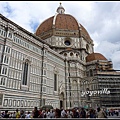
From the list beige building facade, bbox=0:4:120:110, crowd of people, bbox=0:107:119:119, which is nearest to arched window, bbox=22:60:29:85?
beige building facade, bbox=0:4:120:110

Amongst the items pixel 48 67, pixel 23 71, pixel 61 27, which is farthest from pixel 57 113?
pixel 61 27

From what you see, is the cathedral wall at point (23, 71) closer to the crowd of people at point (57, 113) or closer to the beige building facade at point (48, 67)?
the beige building facade at point (48, 67)

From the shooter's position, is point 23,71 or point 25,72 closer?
point 23,71

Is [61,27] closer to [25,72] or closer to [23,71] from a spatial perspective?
[25,72]

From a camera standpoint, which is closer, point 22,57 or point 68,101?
point 22,57

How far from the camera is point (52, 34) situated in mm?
47406

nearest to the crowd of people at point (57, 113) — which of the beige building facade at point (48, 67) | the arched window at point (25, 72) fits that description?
the beige building facade at point (48, 67)

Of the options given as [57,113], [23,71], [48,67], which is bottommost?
[57,113]

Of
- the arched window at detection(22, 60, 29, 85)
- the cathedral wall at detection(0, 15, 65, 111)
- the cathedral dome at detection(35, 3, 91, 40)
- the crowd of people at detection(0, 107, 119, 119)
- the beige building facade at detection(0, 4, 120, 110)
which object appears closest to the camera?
the crowd of people at detection(0, 107, 119, 119)

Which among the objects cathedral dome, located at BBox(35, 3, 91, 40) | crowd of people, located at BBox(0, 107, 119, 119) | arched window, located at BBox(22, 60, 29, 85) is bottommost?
crowd of people, located at BBox(0, 107, 119, 119)

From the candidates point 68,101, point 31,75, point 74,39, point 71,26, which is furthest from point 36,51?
point 71,26

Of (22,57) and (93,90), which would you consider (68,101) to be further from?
(22,57)

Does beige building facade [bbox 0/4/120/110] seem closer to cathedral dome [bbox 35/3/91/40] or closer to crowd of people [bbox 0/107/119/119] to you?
cathedral dome [bbox 35/3/91/40]

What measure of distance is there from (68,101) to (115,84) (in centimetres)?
1404
